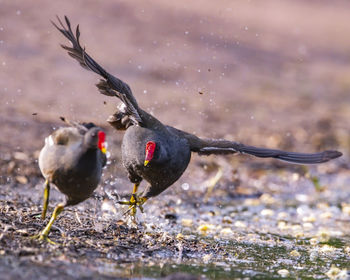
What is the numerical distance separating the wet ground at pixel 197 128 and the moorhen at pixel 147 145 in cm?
58

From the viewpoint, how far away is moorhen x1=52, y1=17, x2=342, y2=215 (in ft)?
22.5

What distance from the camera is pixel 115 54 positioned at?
17.0 m

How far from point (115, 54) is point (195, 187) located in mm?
7556

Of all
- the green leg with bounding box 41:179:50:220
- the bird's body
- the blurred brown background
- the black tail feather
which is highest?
the blurred brown background

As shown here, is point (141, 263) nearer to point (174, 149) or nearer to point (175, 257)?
point (175, 257)

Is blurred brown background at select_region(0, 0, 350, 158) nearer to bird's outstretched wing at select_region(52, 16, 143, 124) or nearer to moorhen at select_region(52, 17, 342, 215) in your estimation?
moorhen at select_region(52, 17, 342, 215)

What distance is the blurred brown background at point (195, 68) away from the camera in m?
13.2

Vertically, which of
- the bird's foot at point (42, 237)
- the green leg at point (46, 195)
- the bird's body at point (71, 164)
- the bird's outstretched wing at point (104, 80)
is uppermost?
the bird's outstretched wing at point (104, 80)

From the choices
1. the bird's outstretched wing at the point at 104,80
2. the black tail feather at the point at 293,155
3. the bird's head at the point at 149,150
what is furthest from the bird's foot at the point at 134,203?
the black tail feather at the point at 293,155

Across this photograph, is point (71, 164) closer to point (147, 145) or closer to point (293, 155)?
point (147, 145)

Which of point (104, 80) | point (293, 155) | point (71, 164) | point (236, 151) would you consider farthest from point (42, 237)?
point (293, 155)

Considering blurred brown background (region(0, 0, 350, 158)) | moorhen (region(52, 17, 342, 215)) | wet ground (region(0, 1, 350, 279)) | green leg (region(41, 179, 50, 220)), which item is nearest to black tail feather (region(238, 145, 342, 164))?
moorhen (region(52, 17, 342, 215))

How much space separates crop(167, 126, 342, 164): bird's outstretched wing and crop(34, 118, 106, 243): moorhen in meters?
1.71

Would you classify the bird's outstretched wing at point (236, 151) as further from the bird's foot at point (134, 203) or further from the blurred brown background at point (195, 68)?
the blurred brown background at point (195, 68)
